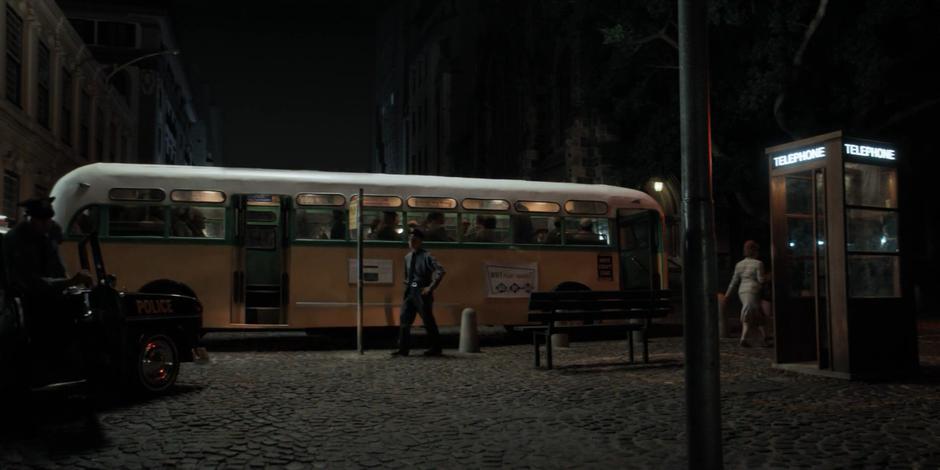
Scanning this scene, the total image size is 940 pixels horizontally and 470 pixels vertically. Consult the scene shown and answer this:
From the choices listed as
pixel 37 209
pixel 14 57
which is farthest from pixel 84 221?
pixel 14 57

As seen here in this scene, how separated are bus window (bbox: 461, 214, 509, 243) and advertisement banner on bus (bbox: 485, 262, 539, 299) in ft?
1.71

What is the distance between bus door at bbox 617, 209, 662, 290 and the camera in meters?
16.8

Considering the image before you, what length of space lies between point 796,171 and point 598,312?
3326 mm

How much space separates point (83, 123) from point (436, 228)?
24233mm

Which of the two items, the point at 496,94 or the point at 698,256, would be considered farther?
the point at 496,94

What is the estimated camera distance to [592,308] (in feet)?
37.8

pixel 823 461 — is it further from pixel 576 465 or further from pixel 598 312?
pixel 598 312

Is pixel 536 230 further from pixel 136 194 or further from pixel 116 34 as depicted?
pixel 116 34

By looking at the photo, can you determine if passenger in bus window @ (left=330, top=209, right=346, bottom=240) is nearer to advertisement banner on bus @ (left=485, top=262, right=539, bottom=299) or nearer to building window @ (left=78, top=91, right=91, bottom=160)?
advertisement banner on bus @ (left=485, top=262, right=539, bottom=299)

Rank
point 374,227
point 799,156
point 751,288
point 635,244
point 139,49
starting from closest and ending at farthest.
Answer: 1. point 799,156
2. point 751,288
3. point 374,227
4. point 635,244
5. point 139,49

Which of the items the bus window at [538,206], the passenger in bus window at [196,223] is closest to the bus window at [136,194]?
the passenger in bus window at [196,223]

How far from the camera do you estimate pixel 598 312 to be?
455 inches

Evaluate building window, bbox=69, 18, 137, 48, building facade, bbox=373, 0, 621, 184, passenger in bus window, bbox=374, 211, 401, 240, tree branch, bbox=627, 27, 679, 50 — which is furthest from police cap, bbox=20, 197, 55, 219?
building window, bbox=69, 18, 137, 48

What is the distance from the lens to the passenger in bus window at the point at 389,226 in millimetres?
14898
